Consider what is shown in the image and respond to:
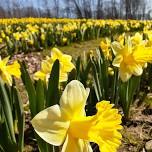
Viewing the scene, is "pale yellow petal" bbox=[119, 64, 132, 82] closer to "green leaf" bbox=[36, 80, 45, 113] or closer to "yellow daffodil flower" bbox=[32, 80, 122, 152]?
"green leaf" bbox=[36, 80, 45, 113]

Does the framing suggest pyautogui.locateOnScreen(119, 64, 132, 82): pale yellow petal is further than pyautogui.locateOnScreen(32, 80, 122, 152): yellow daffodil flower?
Yes

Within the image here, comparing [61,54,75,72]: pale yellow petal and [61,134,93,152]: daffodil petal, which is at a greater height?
[61,54,75,72]: pale yellow petal

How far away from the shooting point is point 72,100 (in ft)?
3.75

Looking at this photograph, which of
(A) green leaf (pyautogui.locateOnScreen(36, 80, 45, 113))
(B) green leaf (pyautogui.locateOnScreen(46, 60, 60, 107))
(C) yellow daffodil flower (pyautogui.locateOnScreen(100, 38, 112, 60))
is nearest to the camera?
(B) green leaf (pyautogui.locateOnScreen(46, 60, 60, 107))

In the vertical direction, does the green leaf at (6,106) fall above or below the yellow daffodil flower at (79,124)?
below

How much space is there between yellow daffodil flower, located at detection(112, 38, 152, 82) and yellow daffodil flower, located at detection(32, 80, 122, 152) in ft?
3.23

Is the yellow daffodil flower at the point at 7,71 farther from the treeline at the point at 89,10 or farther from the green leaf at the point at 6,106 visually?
the treeline at the point at 89,10

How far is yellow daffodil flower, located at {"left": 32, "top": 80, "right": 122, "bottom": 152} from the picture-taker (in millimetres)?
1113

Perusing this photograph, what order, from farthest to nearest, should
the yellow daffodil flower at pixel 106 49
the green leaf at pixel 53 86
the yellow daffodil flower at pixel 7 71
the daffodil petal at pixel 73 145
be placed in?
the yellow daffodil flower at pixel 106 49, the yellow daffodil flower at pixel 7 71, the green leaf at pixel 53 86, the daffodil petal at pixel 73 145

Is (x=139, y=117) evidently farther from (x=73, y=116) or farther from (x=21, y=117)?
(x=73, y=116)

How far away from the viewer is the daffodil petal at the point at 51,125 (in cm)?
105

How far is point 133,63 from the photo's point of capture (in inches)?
84.4

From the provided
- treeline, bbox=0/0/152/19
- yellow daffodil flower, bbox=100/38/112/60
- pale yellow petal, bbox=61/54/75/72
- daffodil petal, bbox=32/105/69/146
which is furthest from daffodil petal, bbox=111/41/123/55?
treeline, bbox=0/0/152/19

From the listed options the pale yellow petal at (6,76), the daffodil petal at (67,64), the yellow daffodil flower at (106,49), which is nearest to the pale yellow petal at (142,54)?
the daffodil petal at (67,64)
